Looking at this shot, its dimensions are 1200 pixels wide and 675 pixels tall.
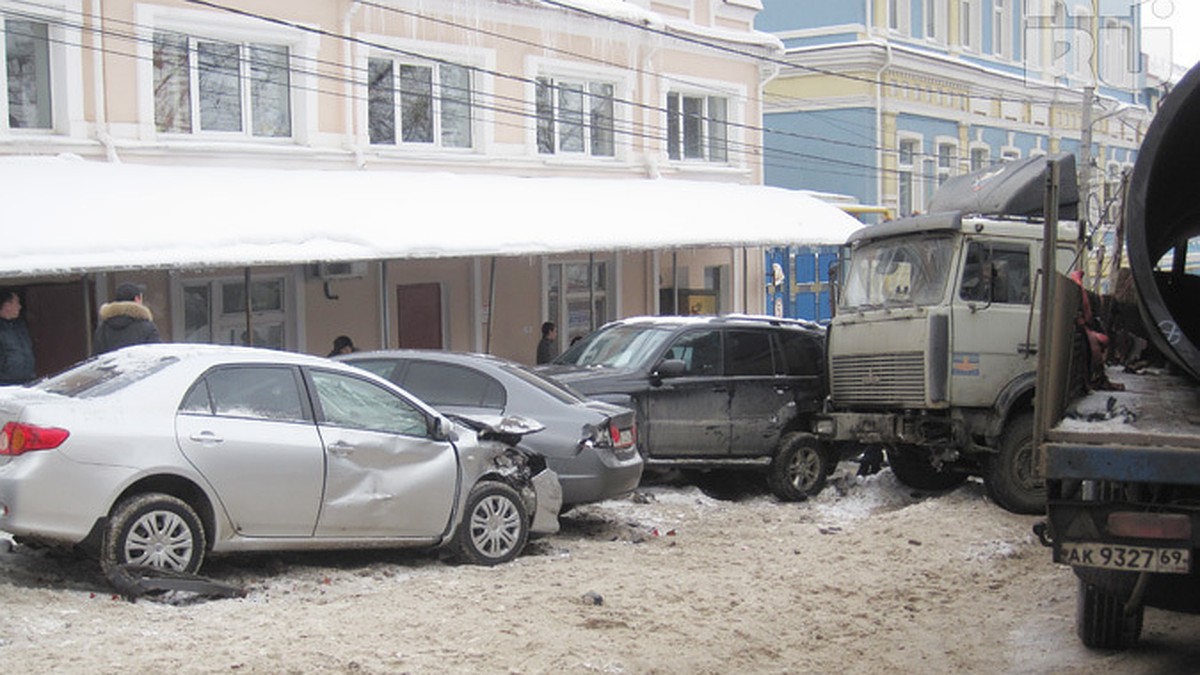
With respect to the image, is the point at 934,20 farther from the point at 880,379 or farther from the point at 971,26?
the point at 880,379

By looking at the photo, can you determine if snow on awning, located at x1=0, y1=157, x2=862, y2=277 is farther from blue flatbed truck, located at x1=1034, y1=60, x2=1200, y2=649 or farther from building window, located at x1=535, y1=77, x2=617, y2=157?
blue flatbed truck, located at x1=1034, y1=60, x2=1200, y2=649

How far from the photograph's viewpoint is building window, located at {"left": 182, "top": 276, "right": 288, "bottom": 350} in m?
16.8

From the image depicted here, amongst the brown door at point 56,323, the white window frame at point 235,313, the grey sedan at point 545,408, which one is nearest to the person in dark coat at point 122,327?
the grey sedan at point 545,408

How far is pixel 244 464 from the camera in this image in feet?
29.2

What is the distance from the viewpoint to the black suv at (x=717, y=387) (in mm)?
13883

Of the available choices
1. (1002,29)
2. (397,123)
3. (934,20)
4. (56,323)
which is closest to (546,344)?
(397,123)

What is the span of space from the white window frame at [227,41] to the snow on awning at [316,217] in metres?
0.67

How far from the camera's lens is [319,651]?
729cm

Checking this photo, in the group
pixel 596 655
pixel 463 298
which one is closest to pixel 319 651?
pixel 596 655

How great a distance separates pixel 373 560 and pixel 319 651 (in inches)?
113

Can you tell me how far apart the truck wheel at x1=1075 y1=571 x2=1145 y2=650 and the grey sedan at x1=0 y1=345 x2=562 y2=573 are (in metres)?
4.06

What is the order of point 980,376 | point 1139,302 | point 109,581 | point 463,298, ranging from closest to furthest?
point 1139,302
point 109,581
point 980,376
point 463,298

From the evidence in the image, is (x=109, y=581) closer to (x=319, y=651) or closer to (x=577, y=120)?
(x=319, y=651)

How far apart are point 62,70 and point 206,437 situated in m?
7.89
